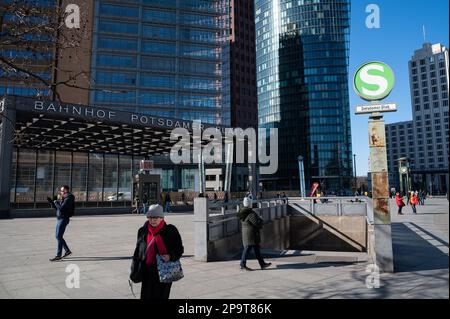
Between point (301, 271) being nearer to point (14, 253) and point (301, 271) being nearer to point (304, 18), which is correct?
point (14, 253)

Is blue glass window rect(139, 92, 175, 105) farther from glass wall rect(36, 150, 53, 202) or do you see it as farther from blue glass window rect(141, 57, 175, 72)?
glass wall rect(36, 150, 53, 202)

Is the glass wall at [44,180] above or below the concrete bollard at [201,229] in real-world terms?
above

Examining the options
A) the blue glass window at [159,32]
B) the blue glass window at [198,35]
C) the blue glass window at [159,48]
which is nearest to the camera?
the blue glass window at [159,48]

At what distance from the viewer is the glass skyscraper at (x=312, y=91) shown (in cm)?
11900

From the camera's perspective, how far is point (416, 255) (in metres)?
8.59

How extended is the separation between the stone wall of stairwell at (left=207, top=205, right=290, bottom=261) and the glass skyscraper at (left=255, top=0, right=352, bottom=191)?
4024 inches

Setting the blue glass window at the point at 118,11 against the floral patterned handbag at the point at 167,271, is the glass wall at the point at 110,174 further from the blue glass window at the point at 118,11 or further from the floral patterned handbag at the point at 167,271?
the floral patterned handbag at the point at 167,271

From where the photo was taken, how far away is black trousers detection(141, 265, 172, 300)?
419 cm

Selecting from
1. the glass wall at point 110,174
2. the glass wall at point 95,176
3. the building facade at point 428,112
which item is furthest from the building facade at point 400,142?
the glass wall at point 95,176

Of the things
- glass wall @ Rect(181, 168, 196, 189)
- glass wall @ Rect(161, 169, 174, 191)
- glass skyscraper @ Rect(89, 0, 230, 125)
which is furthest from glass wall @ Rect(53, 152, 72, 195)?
glass wall @ Rect(181, 168, 196, 189)

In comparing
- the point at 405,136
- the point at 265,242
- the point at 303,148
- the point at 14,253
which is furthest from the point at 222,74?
the point at 405,136

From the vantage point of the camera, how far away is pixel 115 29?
72.4m

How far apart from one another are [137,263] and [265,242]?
1286 cm

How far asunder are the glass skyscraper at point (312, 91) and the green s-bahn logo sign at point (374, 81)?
114326 mm
